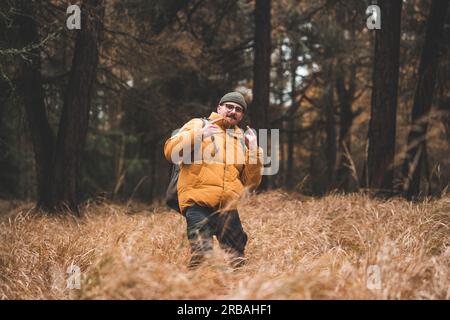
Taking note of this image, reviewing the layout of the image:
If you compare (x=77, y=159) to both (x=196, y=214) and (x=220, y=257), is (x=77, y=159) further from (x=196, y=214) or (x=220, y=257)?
(x=220, y=257)

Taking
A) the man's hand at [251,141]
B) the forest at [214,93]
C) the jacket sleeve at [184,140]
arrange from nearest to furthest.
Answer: the jacket sleeve at [184,140] → the man's hand at [251,141] → the forest at [214,93]

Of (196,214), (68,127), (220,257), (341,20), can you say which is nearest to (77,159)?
(68,127)

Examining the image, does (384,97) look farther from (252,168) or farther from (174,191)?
(174,191)

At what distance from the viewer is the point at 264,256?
193 inches

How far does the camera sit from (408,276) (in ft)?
11.7

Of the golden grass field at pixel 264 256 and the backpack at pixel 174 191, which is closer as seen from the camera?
the golden grass field at pixel 264 256

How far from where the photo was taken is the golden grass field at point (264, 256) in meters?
3.29

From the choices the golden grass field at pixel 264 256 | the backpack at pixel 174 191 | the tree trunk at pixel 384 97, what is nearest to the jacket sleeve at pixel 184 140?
the backpack at pixel 174 191

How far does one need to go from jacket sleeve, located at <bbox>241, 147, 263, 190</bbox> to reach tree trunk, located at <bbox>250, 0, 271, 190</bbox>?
621 cm

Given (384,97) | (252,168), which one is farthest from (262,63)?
(252,168)

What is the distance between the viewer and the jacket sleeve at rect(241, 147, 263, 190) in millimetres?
4469

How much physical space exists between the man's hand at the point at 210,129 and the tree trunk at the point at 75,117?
15.9 feet

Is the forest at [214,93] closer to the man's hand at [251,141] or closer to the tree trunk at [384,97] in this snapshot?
the tree trunk at [384,97]

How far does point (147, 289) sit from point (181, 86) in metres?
12.1
